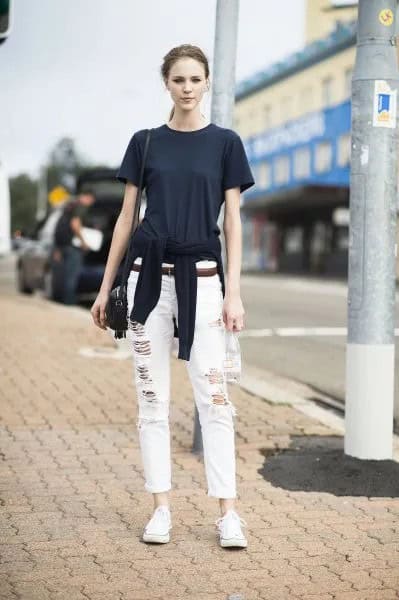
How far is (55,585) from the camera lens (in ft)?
12.7

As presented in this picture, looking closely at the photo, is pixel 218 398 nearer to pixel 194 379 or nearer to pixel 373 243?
pixel 194 379

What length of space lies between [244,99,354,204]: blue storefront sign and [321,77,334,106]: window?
6.69ft

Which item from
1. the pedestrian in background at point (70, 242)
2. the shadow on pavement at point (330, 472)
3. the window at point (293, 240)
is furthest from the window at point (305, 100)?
the shadow on pavement at point (330, 472)

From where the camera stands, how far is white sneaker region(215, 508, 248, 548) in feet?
14.2

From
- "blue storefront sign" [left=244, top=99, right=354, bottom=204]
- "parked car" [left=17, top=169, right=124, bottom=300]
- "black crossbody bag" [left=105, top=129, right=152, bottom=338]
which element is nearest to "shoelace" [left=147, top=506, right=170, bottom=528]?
"black crossbody bag" [left=105, top=129, right=152, bottom=338]

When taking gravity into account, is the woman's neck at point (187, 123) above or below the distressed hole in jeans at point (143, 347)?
above

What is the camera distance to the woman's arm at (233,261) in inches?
169

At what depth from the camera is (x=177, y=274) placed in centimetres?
425

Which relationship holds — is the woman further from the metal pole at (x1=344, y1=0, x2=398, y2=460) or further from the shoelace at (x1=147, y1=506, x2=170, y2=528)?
the metal pole at (x1=344, y1=0, x2=398, y2=460)

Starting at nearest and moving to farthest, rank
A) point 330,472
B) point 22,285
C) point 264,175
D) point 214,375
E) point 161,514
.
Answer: point 214,375 → point 161,514 → point 330,472 → point 22,285 → point 264,175

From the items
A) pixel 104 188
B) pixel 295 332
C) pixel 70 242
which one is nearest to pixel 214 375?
pixel 295 332

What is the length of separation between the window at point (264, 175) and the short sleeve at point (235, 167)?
4746 cm

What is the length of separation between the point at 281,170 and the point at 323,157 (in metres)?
4.91

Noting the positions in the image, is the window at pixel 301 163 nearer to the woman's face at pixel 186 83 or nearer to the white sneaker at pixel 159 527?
the woman's face at pixel 186 83
